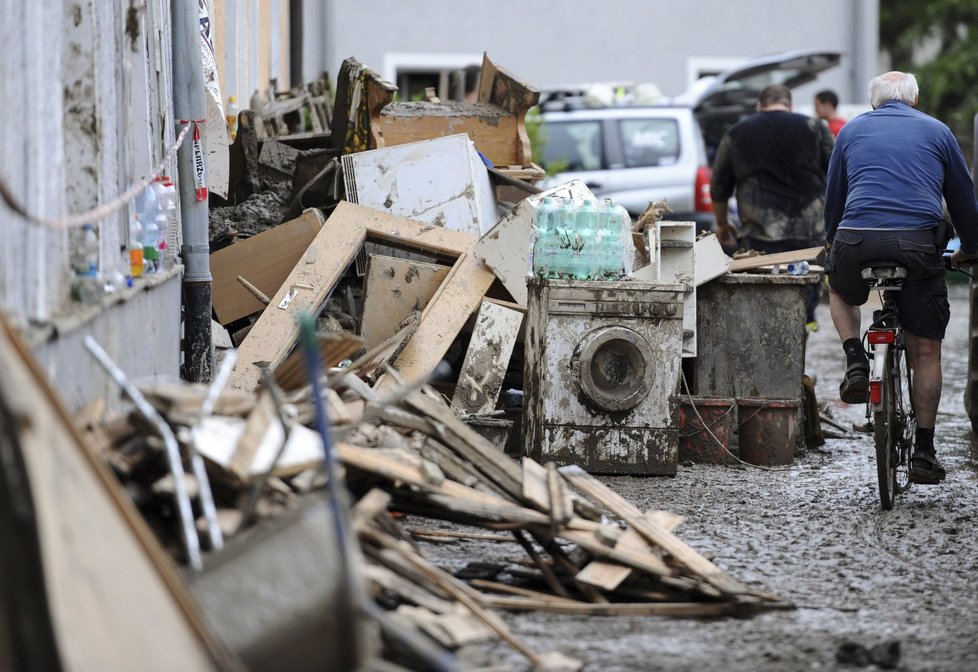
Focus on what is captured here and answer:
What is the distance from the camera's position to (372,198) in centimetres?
902

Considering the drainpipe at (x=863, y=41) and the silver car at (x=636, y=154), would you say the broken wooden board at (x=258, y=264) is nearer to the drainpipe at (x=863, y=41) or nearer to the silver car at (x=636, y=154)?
the silver car at (x=636, y=154)

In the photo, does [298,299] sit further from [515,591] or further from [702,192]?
[702,192]

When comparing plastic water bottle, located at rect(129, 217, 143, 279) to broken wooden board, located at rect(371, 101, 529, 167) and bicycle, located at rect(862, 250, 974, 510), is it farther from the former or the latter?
broken wooden board, located at rect(371, 101, 529, 167)

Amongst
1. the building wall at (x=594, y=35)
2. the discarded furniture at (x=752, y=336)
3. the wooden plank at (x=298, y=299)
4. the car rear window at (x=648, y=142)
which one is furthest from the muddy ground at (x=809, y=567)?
the building wall at (x=594, y=35)

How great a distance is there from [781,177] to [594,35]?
40.0 feet

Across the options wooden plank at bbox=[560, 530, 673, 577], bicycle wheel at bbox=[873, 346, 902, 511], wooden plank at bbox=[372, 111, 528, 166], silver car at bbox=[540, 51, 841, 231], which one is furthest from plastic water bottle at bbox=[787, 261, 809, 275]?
silver car at bbox=[540, 51, 841, 231]

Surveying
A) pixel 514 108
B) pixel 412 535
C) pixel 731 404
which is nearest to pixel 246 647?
pixel 412 535

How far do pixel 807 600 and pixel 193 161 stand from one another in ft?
12.8

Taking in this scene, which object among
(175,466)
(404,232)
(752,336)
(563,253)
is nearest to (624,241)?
(563,253)

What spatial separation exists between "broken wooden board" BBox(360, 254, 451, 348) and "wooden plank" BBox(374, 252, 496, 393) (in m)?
0.18

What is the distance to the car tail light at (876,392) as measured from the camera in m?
6.71

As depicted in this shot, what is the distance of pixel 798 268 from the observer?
28.4ft

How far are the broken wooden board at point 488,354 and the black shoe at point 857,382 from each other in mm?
1989

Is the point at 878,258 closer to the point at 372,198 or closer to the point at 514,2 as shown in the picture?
the point at 372,198
